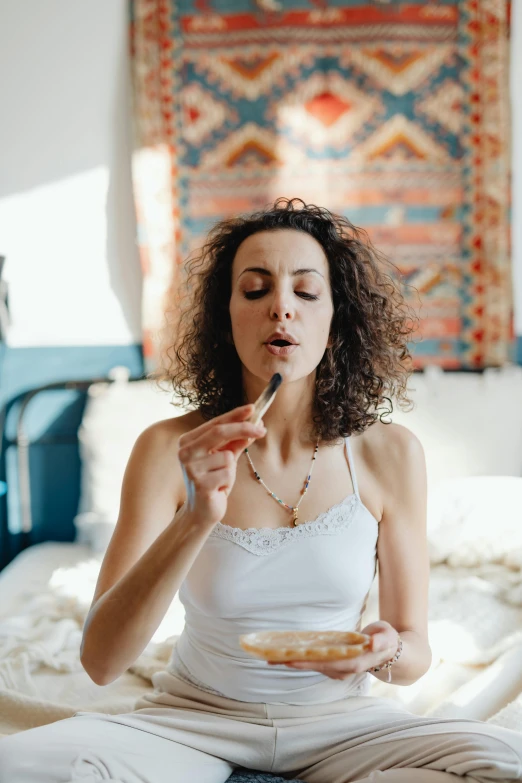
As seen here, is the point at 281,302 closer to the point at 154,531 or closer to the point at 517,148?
the point at 154,531

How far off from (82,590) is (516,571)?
3.73ft

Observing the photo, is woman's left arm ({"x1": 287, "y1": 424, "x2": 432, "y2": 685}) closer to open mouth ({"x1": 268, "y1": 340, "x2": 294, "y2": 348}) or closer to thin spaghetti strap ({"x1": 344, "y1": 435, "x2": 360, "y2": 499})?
thin spaghetti strap ({"x1": 344, "y1": 435, "x2": 360, "y2": 499})

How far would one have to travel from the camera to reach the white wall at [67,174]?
2805mm

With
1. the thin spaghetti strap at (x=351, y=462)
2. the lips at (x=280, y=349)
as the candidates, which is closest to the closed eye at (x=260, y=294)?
the lips at (x=280, y=349)

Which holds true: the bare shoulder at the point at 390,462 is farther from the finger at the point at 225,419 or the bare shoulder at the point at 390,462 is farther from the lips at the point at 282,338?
the finger at the point at 225,419

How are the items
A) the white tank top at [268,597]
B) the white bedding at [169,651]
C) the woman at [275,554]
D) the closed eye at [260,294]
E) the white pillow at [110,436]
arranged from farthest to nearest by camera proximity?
the white pillow at [110,436], the white bedding at [169,651], the closed eye at [260,294], the white tank top at [268,597], the woman at [275,554]

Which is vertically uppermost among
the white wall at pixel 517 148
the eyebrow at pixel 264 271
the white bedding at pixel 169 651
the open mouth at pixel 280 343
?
the white wall at pixel 517 148

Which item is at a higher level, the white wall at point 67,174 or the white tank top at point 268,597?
the white wall at point 67,174

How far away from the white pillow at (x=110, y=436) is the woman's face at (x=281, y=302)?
1.25m

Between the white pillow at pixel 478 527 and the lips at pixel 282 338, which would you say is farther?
the white pillow at pixel 478 527

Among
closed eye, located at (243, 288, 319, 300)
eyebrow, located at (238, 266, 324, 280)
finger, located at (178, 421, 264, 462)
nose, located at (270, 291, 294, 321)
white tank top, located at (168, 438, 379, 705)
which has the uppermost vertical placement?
eyebrow, located at (238, 266, 324, 280)

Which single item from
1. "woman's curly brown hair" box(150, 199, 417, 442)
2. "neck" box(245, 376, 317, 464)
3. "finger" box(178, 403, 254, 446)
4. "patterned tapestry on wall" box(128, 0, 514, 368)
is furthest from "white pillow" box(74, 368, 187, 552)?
"finger" box(178, 403, 254, 446)

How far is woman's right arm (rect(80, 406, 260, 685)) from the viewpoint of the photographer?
0.99m

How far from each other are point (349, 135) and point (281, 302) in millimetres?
1618
